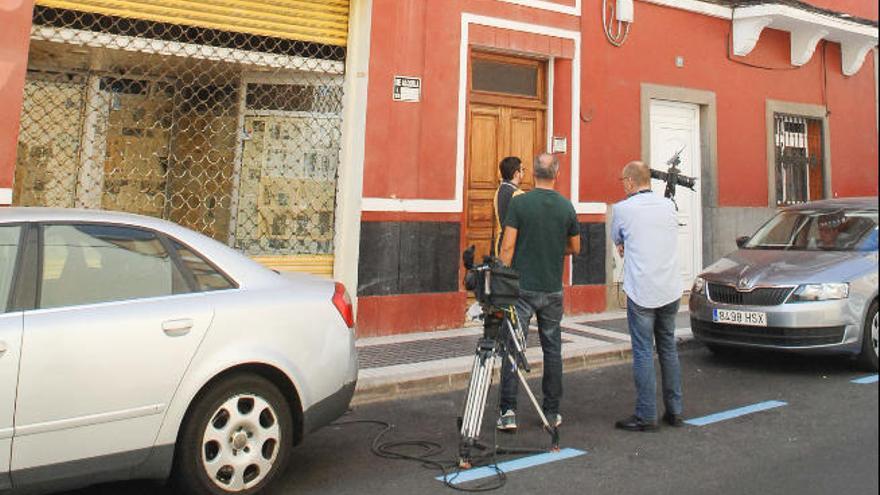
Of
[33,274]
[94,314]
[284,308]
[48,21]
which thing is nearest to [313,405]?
[284,308]

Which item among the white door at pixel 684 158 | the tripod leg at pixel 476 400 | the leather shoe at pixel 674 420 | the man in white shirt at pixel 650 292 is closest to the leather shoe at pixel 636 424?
the man in white shirt at pixel 650 292

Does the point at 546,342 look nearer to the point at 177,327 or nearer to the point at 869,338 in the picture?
the point at 177,327

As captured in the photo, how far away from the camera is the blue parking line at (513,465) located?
428 cm

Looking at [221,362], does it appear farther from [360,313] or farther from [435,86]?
[435,86]

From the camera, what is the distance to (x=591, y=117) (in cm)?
1014

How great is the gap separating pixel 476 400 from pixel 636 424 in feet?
5.09

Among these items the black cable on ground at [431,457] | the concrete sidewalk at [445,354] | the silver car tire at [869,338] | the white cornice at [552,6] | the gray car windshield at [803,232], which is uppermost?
the white cornice at [552,6]

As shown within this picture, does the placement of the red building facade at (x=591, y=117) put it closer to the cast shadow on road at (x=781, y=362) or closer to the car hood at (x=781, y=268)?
the car hood at (x=781, y=268)

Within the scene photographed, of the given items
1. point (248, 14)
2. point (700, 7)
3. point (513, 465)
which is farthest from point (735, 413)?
point (700, 7)

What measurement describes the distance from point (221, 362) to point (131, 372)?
0.44m

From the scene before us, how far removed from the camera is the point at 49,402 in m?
3.32

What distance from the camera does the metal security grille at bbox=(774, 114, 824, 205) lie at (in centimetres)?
1260

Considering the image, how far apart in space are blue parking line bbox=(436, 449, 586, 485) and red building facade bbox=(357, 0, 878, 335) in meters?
3.96

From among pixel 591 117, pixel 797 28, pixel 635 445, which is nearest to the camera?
pixel 635 445
